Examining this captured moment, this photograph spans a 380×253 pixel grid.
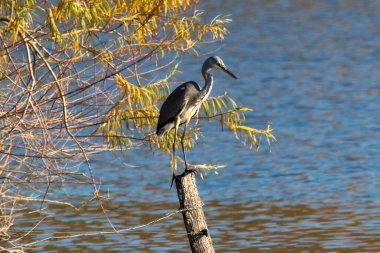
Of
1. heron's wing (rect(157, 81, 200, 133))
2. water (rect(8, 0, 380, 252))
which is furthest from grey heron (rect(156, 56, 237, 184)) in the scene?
water (rect(8, 0, 380, 252))

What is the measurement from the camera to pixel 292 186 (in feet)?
48.1

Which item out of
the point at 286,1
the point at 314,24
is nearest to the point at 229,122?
the point at 314,24

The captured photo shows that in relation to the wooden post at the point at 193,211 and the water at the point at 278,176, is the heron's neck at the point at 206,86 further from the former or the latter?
the water at the point at 278,176

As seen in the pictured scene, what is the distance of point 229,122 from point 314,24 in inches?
983

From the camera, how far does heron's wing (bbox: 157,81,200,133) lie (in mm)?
8992

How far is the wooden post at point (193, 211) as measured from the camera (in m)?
8.66

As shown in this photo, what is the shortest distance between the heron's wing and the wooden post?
542 millimetres

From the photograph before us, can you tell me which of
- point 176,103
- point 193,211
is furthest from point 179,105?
point 193,211

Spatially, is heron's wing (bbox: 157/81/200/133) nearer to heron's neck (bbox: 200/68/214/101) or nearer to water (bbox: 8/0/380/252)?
heron's neck (bbox: 200/68/214/101)

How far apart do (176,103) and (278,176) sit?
6.53 m

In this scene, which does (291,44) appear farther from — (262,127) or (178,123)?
(178,123)

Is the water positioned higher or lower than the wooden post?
higher

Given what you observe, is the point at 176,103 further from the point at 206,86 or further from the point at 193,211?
the point at 193,211

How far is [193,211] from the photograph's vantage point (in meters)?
8.72
